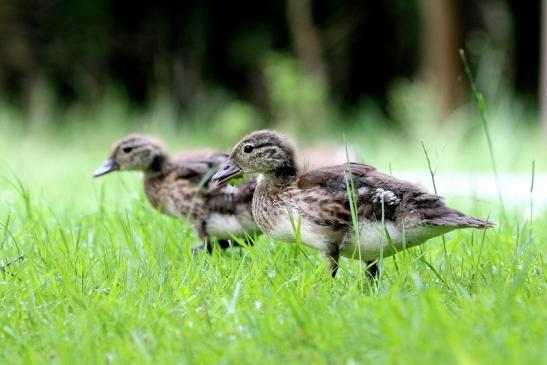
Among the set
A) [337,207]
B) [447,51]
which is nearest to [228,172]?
[337,207]

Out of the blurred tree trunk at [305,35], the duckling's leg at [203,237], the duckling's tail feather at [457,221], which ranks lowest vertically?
the duckling's leg at [203,237]

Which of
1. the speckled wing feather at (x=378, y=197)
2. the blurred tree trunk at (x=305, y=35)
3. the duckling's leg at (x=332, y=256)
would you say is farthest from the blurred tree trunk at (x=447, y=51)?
the duckling's leg at (x=332, y=256)

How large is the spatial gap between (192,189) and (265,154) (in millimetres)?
1120

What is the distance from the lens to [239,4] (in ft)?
57.4

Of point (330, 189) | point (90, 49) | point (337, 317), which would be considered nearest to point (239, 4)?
point (90, 49)

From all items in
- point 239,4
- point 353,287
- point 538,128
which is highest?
point 239,4

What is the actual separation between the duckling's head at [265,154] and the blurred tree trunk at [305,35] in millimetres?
11314

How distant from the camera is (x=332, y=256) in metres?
4.35

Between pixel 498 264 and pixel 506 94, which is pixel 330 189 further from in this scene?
pixel 506 94

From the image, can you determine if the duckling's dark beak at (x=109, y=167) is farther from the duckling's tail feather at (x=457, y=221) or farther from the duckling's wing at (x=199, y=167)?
the duckling's tail feather at (x=457, y=221)

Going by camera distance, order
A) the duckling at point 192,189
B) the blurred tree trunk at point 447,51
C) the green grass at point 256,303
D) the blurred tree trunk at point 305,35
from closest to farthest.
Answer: the green grass at point 256,303 → the duckling at point 192,189 → the blurred tree trunk at point 447,51 → the blurred tree trunk at point 305,35

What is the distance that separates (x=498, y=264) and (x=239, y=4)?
13.8 m

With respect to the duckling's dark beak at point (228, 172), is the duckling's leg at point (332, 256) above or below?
below

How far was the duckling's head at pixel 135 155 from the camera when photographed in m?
6.14
